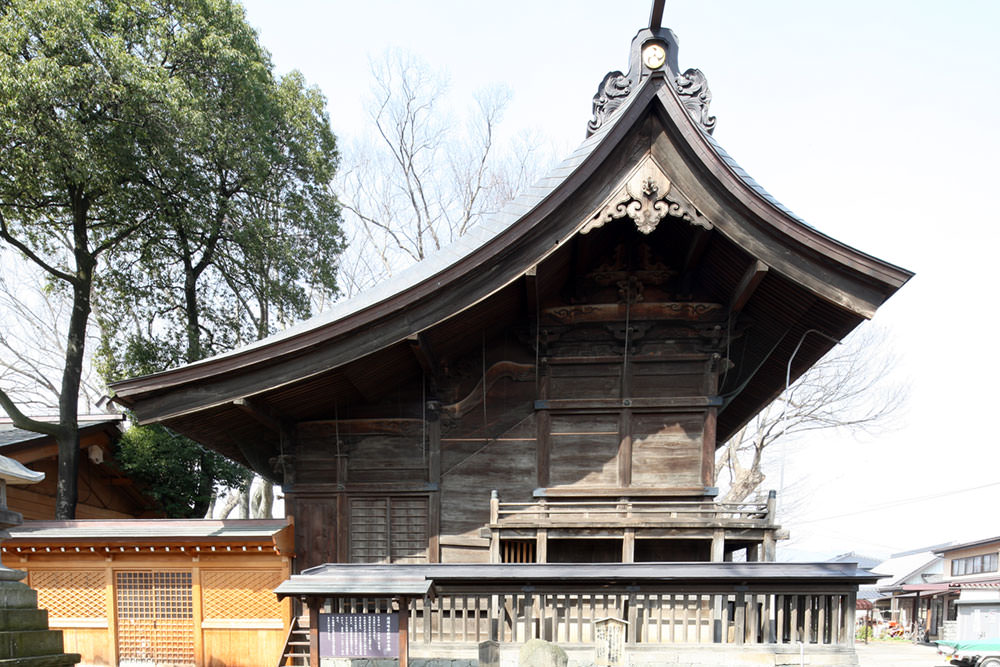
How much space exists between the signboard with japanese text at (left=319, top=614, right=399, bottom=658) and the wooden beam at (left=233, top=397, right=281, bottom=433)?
2677mm

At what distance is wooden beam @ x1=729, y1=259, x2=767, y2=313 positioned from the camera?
8.35 m

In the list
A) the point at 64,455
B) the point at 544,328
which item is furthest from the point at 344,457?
the point at 64,455

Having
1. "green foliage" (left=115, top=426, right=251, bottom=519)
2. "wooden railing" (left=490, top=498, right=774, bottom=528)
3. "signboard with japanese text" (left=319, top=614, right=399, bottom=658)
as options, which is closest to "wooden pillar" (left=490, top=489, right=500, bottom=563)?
"wooden railing" (left=490, top=498, right=774, bottom=528)

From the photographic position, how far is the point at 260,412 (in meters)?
8.81

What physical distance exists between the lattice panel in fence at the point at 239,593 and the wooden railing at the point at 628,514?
3511mm

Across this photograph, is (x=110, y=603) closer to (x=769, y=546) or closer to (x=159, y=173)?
(x=769, y=546)

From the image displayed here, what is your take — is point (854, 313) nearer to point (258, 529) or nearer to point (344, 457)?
point (344, 457)

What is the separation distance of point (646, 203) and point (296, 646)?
24.1 feet

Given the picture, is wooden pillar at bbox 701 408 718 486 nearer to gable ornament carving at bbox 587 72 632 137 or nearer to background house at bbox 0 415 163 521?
gable ornament carving at bbox 587 72 632 137

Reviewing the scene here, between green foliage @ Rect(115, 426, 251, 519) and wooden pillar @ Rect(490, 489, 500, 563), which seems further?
green foliage @ Rect(115, 426, 251, 519)

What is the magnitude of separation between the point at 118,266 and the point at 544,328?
52.2 ft

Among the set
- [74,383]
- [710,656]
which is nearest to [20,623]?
[710,656]

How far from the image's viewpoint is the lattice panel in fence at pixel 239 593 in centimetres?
988

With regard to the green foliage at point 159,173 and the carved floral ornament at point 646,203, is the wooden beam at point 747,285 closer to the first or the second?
the carved floral ornament at point 646,203
